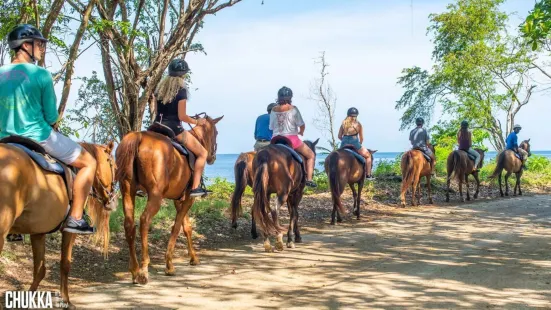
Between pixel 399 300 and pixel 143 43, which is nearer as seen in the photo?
pixel 399 300

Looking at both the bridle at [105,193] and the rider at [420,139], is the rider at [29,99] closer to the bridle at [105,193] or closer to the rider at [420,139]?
the bridle at [105,193]

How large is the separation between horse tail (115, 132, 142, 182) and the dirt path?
4.65 feet

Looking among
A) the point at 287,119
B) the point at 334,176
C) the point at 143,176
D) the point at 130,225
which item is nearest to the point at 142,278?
the point at 130,225

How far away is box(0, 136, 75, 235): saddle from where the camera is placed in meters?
5.38

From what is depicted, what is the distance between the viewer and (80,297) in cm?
663

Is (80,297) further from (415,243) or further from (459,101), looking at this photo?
(459,101)

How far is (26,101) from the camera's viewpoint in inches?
214

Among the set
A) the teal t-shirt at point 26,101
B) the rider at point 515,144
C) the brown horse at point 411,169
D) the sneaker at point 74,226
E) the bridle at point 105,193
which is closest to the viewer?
the teal t-shirt at point 26,101

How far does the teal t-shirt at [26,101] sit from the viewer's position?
5.35 meters

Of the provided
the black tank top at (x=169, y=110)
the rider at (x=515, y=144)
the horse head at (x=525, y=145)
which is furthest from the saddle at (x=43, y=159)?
the horse head at (x=525, y=145)

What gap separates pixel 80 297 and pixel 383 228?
305 inches

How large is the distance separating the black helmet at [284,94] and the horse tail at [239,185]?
69.6 inches

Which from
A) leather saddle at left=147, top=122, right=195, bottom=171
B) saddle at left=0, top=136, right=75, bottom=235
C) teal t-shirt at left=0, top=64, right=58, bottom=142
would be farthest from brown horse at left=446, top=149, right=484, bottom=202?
teal t-shirt at left=0, top=64, right=58, bottom=142

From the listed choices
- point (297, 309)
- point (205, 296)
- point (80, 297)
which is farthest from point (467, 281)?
point (80, 297)
